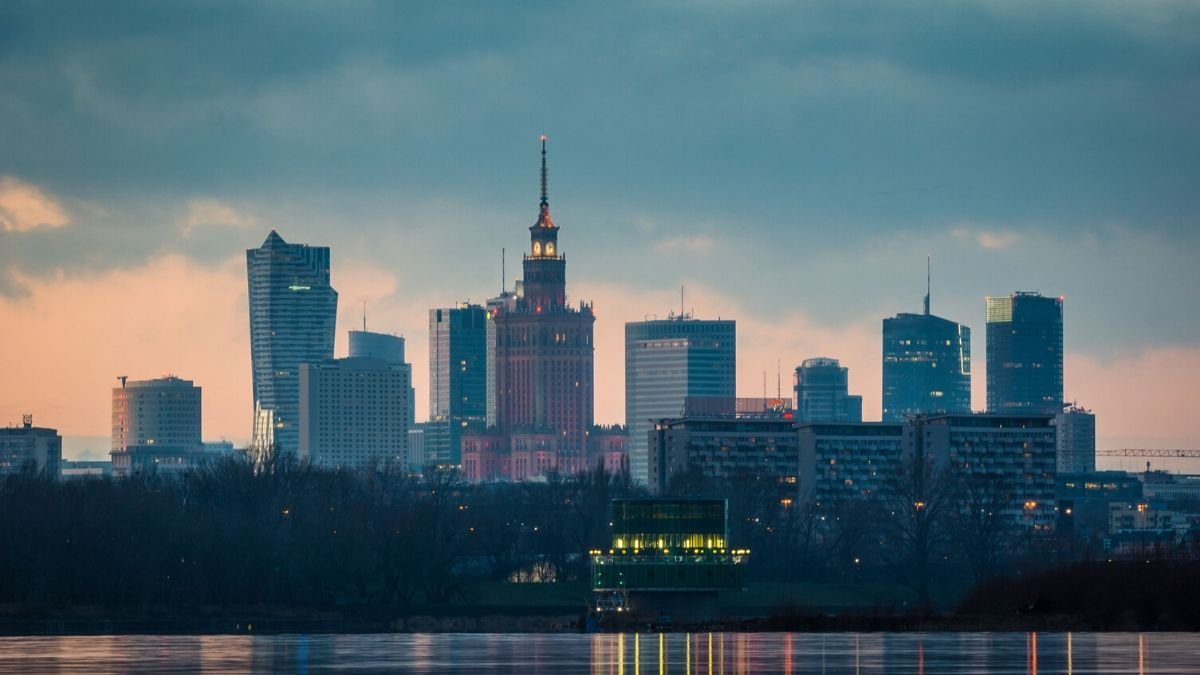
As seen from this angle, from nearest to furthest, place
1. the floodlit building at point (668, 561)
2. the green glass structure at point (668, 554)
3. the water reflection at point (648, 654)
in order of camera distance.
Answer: the water reflection at point (648, 654), the floodlit building at point (668, 561), the green glass structure at point (668, 554)

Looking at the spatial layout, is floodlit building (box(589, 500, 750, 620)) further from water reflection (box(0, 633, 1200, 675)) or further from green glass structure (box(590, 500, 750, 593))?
water reflection (box(0, 633, 1200, 675))

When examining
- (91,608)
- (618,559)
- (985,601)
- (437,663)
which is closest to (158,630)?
(91,608)

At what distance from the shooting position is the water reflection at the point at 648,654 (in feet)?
327

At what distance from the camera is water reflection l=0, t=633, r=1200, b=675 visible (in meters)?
99.7

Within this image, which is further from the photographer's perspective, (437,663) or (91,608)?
(91,608)

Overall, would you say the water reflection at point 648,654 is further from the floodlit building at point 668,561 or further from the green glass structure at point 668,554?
the green glass structure at point 668,554

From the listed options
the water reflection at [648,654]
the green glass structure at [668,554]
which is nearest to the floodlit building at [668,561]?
the green glass structure at [668,554]

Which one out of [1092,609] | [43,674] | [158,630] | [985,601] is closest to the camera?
[43,674]

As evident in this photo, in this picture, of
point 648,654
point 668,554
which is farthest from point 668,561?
point 648,654

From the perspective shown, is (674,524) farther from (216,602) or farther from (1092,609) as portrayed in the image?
(1092,609)

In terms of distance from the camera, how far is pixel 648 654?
374 feet

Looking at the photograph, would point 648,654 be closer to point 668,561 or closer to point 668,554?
point 668,561

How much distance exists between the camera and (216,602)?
194750mm

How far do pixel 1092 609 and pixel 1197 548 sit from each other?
Answer: 4131 cm
